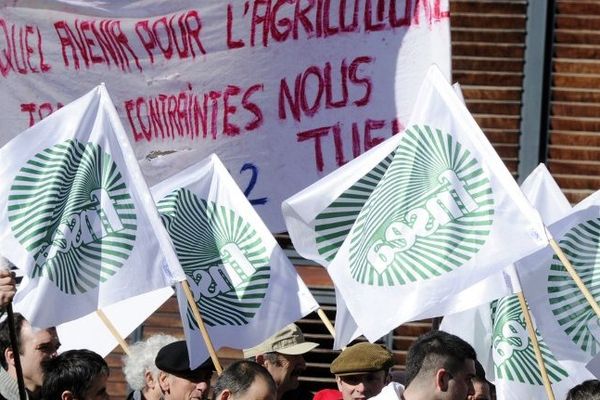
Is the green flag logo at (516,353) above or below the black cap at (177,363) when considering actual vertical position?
below

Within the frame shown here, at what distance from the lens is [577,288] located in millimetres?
7500

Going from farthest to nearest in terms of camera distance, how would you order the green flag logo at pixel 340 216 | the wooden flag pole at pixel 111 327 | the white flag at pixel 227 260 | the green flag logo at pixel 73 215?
the wooden flag pole at pixel 111 327
the white flag at pixel 227 260
the green flag logo at pixel 340 216
the green flag logo at pixel 73 215

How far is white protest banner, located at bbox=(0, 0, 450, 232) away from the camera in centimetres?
816

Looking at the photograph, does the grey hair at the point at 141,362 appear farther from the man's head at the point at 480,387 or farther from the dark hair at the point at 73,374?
the man's head at the point at 480,387

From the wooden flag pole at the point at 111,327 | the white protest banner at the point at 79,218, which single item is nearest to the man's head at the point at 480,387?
the white protest banner at the point at 79,218

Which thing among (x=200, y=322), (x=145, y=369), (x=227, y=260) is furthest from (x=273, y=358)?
(x=200, y=322)

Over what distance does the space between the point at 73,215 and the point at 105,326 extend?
111cm

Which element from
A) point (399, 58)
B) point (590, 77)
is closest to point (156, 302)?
point (399, 58)

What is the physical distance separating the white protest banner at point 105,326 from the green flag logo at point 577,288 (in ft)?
6.53

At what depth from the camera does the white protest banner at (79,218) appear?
7332 mm

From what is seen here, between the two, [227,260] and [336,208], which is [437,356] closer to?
[336,208]

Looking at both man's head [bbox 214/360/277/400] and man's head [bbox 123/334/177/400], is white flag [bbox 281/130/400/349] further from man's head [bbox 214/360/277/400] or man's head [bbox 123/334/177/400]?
man's head [bbox 214/360/277/400]

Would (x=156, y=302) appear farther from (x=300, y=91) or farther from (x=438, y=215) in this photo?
(x=438, y=215)

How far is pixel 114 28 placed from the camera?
8266 millimetres
